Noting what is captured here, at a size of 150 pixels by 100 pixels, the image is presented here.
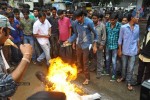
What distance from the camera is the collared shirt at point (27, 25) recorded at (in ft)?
27.7

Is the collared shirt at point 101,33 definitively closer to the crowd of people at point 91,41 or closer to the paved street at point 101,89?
the crowd of people at point 91,41

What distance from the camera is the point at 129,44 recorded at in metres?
6.31

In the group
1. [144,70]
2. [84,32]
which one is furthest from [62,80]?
[144,70]

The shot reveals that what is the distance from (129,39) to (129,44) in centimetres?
14

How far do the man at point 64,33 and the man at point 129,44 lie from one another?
2511mm

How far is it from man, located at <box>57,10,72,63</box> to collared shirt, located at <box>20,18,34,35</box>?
109cm

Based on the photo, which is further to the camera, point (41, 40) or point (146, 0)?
point (146, 0)

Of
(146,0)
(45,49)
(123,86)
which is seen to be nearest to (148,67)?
(123,86)

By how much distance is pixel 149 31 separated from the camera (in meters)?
6.12

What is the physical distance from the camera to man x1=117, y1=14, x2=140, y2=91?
623 cm

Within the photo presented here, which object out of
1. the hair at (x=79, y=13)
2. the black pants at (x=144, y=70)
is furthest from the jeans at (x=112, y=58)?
the hair at (x=79, y=13)

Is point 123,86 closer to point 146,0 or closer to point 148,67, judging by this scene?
point 148,67

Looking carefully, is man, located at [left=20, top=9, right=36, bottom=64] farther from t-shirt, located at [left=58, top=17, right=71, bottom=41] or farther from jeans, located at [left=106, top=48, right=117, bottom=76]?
jeans, located at [left=106, top=48, right=117, bottom=76]

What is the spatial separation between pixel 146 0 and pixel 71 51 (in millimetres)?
27501
